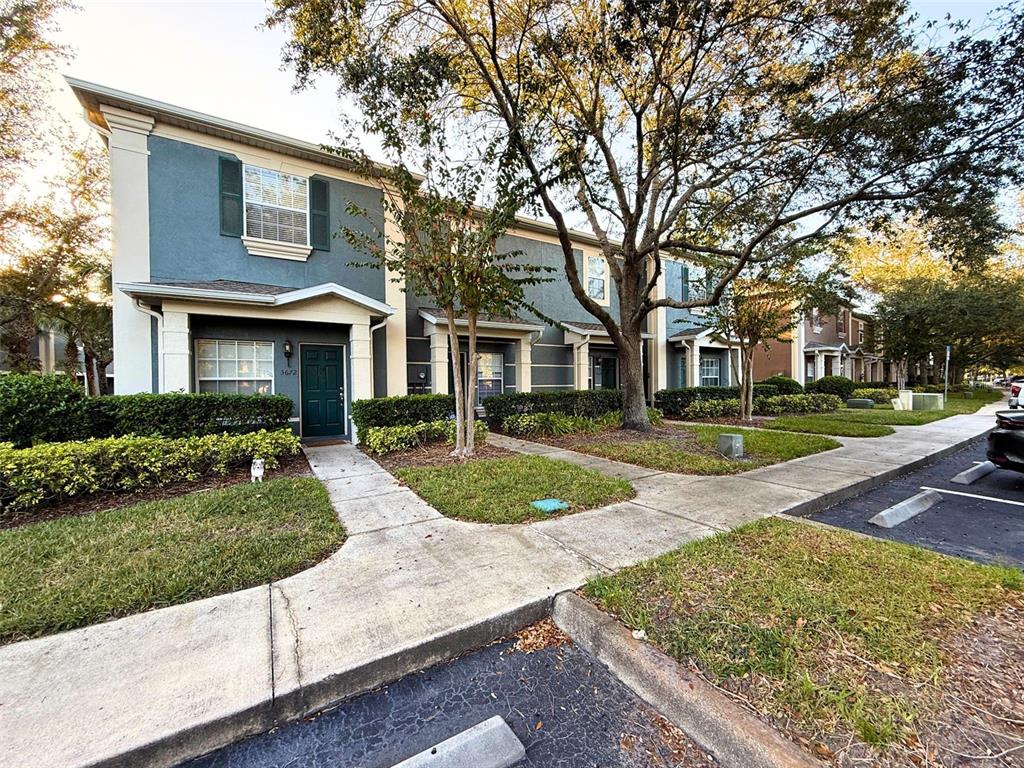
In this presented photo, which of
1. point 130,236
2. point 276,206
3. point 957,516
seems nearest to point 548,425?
point 957,516

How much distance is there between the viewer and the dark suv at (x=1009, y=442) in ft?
17.8

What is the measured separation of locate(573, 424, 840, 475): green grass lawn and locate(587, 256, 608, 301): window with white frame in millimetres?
6560

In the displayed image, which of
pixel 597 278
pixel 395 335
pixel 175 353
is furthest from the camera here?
pixel 597 278

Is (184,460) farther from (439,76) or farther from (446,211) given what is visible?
(439,76)

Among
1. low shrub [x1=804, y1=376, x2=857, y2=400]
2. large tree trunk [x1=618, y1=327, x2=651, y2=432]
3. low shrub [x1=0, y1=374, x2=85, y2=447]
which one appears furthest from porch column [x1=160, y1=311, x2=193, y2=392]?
low shrub [x1=804, y1=376, x2=857, y2=400]

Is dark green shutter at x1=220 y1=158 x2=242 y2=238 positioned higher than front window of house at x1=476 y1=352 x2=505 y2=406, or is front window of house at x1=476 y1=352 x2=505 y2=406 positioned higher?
dark green shutter at x1=220 y1=158 x2=242 y2=238

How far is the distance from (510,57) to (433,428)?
7.19 metres

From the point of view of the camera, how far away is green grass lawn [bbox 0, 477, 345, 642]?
264 centimetres

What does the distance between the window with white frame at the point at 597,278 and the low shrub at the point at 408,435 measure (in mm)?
7802

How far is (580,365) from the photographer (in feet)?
43.2

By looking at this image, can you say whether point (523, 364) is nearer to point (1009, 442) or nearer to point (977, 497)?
point (977, 497)

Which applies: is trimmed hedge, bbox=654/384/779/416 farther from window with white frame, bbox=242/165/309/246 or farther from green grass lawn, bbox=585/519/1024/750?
window with white frame, bbox=242/165/309/246

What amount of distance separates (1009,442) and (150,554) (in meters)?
9.87

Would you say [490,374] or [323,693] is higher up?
[490,374]
